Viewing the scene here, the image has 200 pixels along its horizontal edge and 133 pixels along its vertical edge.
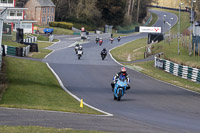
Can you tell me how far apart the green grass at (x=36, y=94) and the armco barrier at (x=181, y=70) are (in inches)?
414

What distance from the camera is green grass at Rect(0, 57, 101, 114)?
1641 centimetres

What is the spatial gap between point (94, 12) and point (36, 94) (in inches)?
3560

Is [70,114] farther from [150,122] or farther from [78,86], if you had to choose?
[78,86]

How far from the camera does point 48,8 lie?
106m

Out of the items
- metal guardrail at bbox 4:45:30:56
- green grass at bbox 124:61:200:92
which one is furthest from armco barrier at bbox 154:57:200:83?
metal guardrail at bbox 4:45:30:56

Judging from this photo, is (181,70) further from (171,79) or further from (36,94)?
(36,94)

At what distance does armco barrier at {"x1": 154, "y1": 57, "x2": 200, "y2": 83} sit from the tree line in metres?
70.0

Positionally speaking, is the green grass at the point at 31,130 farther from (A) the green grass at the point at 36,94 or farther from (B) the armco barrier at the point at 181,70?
(B) the armco barrier at the point at 181,70

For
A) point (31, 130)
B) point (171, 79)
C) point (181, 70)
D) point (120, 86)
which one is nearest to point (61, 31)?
point (181, 70)

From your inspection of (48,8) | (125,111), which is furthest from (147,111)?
(48,8)

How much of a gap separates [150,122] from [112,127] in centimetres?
204

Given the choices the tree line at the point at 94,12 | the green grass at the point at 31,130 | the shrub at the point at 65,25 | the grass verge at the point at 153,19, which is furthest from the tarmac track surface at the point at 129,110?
the grass verge at the point at 153,19

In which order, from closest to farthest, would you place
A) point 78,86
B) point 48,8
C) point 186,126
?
1. point 186,126
2. point 78,86
3. point 48,8

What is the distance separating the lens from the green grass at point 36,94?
16.4 meters
